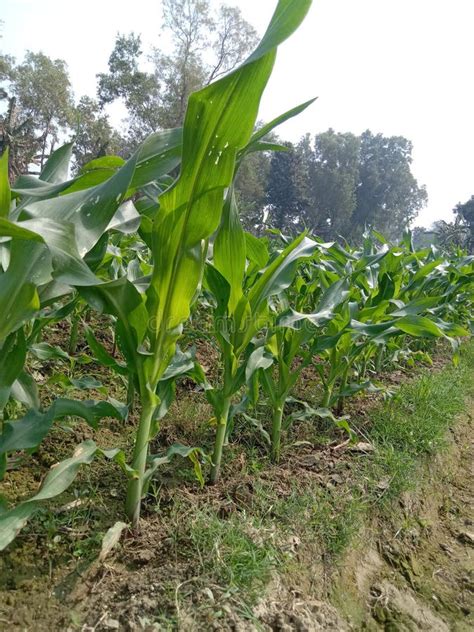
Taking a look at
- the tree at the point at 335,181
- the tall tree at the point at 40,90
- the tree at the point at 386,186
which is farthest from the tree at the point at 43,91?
the tree at the point at 386,186

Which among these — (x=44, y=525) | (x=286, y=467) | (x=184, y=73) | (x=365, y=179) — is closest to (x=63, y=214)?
(x=44, y=525)

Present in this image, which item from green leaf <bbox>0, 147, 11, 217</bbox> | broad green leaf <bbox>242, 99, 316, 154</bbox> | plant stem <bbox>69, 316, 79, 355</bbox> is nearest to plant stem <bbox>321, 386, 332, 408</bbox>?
plant stem <bbox>69, 316, 79, 355</bbox>

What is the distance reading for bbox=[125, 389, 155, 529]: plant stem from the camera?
116 cm

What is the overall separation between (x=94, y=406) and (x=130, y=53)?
96.3 feet

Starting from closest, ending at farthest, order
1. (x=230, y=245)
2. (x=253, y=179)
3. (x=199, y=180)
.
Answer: (x=199, y=180) < (x=230, y=245) < (x=253, y=179)

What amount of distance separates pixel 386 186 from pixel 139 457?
150 ft

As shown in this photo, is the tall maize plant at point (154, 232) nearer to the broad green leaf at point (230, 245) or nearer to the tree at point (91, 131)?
the broad green leaf at point (230, 245)

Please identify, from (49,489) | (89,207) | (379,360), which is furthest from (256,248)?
(379,360)

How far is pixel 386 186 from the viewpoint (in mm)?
42125

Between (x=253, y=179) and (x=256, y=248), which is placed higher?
(x=253, y=179)

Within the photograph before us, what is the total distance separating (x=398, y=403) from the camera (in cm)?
Answer: 259

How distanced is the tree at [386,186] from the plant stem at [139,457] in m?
41.0

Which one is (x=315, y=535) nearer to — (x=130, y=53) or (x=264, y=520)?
(x=264, y=520)

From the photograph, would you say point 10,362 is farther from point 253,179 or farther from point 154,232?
point 253,179
